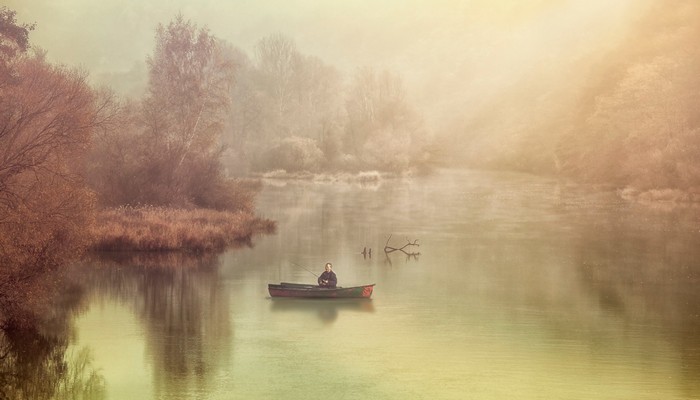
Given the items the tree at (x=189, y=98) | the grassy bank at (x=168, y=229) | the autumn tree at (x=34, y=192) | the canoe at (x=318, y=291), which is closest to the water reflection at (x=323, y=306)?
the canoe at (x=318, y=291)

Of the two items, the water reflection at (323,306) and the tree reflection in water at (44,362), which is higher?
the water reflection at (323,306)

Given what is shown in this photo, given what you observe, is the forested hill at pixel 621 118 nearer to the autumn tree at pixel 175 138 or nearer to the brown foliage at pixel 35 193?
the autumn tree at pixel 175 138

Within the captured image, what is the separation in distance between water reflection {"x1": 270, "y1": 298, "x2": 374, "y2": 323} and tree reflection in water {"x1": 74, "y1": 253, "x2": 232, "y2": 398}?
2364 mm

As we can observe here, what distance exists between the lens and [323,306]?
37.3 metres

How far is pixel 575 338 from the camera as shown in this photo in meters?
32.2

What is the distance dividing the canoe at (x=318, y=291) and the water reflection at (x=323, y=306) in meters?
0.26

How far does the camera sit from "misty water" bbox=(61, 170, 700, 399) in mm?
26234

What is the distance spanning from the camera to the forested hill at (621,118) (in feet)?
318

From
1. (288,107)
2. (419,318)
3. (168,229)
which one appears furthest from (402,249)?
(288,107)

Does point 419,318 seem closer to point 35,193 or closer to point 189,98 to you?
point 35,193

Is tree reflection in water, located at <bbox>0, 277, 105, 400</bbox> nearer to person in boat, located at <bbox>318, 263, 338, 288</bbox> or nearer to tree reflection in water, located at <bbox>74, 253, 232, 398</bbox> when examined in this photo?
tree reflection in water, located at <bbox>74, 253, 232, 398</bbox>

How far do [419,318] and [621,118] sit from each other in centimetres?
8621

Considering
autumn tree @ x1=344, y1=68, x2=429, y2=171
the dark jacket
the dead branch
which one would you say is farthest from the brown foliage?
autumn tree @ x1=344, y1=68, x2=429, y2=171

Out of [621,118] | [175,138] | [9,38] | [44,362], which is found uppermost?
[621,118]
